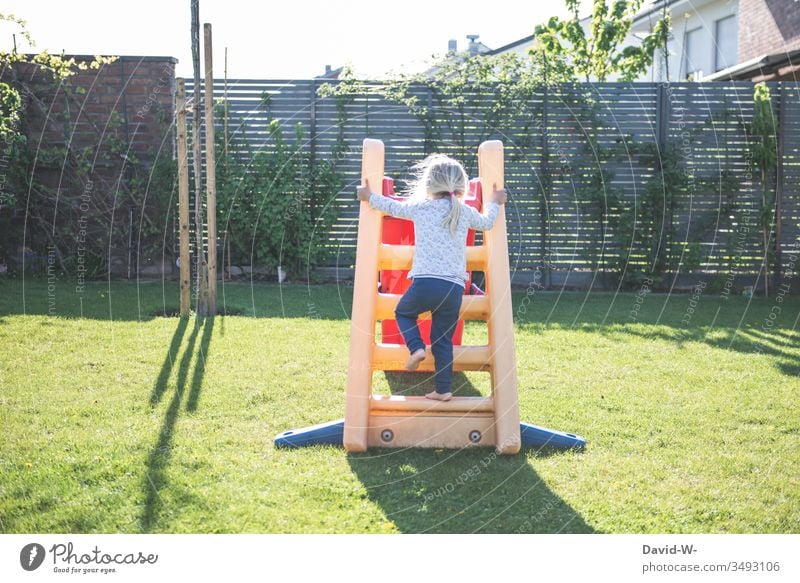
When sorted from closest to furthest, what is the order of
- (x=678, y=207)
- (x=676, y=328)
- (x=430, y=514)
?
(x=430, y=514) → (x=676, y=328) → (x=678, y=207)

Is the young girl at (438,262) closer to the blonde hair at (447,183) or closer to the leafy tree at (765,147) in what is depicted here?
the blonde hair at (447,183)

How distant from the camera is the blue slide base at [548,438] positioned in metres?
4.20

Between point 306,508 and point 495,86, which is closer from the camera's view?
point 306,508

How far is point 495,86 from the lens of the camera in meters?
10.3

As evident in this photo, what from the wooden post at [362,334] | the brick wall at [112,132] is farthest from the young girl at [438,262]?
the brick wall at [112,132]

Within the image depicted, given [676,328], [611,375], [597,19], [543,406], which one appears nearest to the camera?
[543,406]

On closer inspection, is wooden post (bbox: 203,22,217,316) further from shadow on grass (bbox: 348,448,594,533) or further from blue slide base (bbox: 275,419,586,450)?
shadow on grass (bbox: 348,448,594,533)

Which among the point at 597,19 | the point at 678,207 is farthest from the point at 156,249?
the point at 597,19

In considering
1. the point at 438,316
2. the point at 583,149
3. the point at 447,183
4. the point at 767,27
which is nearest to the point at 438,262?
the point at 438,316

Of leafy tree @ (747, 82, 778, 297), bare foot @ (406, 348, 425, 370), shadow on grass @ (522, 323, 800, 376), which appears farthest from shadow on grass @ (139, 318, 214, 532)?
leafy tree @ (747, 82, 778, 297)

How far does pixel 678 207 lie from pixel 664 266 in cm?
74

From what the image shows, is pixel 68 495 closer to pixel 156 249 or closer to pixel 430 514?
pixel 430 514
